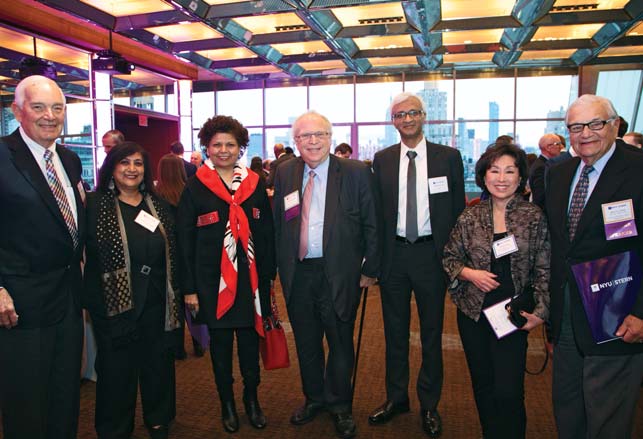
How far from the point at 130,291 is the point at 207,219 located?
53cm

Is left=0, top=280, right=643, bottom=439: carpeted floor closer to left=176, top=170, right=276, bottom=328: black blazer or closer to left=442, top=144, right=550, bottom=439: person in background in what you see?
left=442, top=144, right=550, bottom=439: person in background

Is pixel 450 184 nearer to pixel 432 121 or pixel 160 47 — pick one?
pixel 160 47

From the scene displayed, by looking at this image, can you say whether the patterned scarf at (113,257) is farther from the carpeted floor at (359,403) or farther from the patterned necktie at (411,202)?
the patterned necktie at (411,202)

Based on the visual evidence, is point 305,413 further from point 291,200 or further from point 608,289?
point 608,289

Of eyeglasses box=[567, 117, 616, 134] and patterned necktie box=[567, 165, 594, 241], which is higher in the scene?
eyeglasses box=[567, 117, 616, 134]

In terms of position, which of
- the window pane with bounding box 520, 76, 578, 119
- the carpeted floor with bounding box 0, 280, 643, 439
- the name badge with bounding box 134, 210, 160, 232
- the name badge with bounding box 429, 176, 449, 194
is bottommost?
the carpeted floor with bounding box 0, 280, 643, 439

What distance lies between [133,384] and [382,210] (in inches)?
65.0

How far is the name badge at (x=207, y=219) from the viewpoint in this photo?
2.56 metres

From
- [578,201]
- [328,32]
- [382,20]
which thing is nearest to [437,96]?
[382,20]

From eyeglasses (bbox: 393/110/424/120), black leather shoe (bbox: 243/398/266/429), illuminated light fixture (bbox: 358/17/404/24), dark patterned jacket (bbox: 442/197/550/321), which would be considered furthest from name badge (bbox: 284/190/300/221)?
illuminated light fixture (bbox: 358/17/404/24)

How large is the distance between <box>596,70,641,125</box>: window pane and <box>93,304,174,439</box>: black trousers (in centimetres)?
1244

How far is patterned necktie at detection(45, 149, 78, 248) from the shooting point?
81.2 inches

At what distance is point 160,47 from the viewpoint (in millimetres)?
8641

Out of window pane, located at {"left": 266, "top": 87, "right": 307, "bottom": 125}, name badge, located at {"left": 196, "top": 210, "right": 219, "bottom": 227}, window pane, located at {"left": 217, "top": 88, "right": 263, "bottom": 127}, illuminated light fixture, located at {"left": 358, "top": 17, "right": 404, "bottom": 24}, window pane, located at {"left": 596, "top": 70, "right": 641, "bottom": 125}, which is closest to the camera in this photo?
name badge, located at {"left": 196, "top": 210, "right": 219, "bottom": 227}
